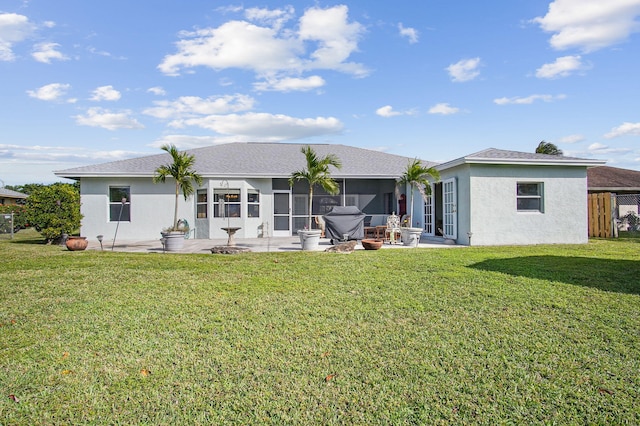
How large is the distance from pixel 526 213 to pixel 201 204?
13.2 metres

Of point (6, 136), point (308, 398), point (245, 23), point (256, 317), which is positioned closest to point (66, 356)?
point (256, 317)

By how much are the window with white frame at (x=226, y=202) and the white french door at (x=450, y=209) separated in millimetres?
8845

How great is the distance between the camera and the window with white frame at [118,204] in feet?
57.8

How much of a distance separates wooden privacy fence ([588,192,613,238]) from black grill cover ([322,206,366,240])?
10.7 metres

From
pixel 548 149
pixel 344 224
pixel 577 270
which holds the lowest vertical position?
pixel 577 270

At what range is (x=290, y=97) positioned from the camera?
786 inches

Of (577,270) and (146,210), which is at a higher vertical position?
(146,210)

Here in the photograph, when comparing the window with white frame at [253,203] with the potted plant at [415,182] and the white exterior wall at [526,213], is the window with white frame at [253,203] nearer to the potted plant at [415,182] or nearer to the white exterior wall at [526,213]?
the potted plant at [415,182]

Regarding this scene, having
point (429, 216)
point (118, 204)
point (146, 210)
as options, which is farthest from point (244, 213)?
point (429, 216)

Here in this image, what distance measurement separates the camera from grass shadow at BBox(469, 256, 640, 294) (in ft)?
22.5

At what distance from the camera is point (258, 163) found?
19.6 m

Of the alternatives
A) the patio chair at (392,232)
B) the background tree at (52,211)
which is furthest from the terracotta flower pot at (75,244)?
the patio chair at (392,232)

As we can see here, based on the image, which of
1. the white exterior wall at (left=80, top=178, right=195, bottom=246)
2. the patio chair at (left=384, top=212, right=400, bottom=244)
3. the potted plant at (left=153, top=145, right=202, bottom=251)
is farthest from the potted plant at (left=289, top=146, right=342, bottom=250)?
the white exterior wall at (left=80, top=178, right=195, bottom=246)

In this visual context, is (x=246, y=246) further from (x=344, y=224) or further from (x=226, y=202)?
(x=226, y=202)
